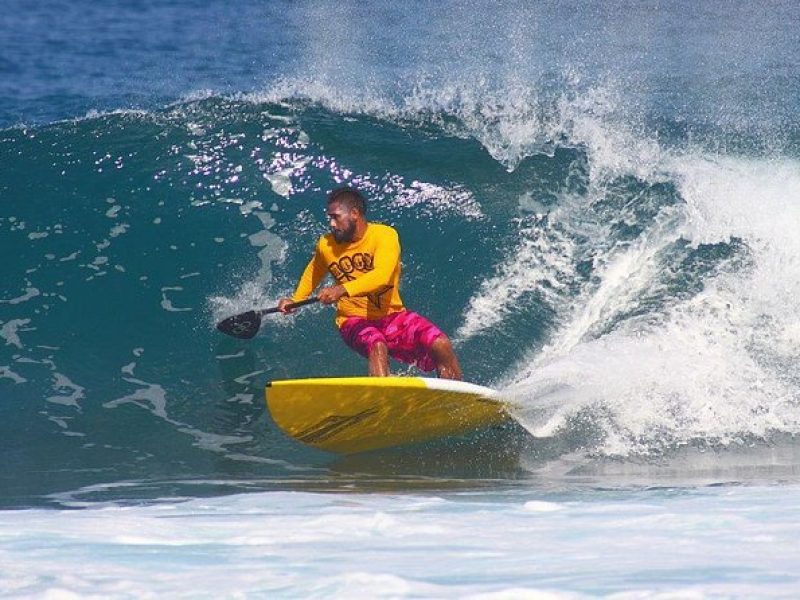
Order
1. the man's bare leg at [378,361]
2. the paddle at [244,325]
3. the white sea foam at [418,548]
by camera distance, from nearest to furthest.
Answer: the white sea foam at [418,548], the man's bare leg at [378,361], the paddle at [244,325]

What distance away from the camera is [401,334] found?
7805 millimetres

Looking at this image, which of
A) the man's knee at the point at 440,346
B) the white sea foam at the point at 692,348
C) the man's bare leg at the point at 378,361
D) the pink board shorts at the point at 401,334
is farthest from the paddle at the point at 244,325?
the white sea foam at the point at 692,348

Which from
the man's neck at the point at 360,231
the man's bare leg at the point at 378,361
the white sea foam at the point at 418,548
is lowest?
the white sea foam at the point at 418,548

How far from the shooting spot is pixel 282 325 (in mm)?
9336

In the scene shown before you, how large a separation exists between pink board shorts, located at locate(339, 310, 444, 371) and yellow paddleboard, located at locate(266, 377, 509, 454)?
45cm

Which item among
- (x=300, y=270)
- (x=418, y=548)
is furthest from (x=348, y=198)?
(x=418, y=548)

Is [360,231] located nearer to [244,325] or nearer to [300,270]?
[244,325]

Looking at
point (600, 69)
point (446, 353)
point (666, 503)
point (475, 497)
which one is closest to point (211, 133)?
point (446, 353)

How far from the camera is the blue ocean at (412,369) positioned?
4.59 meters

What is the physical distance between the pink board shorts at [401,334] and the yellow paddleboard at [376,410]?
1.47 ft

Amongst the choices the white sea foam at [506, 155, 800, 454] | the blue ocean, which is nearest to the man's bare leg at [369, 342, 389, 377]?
the blue ocean

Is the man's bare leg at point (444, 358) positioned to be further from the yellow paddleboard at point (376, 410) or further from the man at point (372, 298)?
the yellow paddleboard at point (376, 410)

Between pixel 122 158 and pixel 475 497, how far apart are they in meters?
6.63

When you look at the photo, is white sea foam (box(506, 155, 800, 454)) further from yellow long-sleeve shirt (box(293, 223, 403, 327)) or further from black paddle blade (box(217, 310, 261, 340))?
black paddle blade (box(217, 310, 261, 340))
